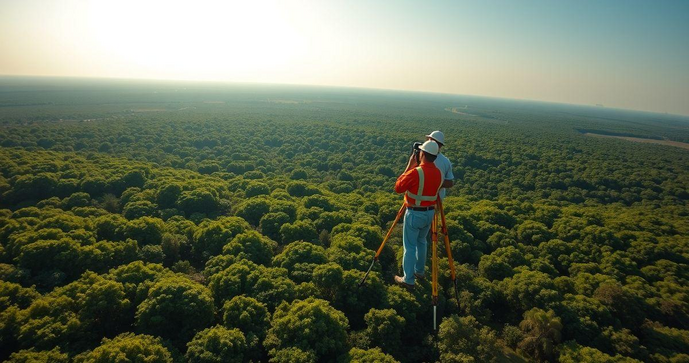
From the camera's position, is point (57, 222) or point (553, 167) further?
point (553, 167)

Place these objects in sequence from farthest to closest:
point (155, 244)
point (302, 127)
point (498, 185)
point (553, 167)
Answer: point (302, 127) < point (553, 167) < point (498, 185) < point (155, 244)

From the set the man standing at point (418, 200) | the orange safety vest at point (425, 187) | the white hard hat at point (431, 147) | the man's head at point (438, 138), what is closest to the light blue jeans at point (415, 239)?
the man standing at point (418, 200)

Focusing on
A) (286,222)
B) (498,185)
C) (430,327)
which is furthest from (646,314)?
(498,185)

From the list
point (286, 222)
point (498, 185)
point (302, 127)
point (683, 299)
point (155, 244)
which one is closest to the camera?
point (683, 299)

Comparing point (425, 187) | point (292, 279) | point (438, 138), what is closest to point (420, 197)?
point (425, 187)

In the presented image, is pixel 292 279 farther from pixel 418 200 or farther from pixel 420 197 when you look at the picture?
pixel 420 197

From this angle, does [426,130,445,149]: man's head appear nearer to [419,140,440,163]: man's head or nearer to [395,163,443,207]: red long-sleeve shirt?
[419,140,440,163]: man's head

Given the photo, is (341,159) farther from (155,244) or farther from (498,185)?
(155,244)

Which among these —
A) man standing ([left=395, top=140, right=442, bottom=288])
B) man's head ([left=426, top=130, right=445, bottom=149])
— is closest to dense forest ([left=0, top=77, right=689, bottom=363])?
man standing ([left=395, top=140, right=442, bottom=288])
